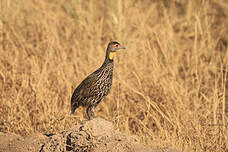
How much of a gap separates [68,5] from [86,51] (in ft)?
4.15

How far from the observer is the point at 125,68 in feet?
22.2

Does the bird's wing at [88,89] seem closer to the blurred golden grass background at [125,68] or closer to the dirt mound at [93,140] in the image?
the blurred golden grass background at [125,68]

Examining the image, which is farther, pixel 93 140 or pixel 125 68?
pixel 125 68

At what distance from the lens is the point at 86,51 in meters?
7.50

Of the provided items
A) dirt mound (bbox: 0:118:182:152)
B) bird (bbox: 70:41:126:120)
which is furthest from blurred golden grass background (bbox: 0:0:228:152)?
dirt mound (bbox: 0:118:182:152)

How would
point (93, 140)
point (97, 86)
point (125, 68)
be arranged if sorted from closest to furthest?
point (93, 140) → point (97, 86) → point (125, 68)

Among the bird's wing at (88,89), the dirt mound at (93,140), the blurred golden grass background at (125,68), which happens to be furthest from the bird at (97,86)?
the dirt mound at (93,140)

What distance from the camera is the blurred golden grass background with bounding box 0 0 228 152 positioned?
220 inches

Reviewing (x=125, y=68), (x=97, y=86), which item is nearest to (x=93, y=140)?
(x=97, y=86)

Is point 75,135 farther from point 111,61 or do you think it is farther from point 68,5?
point 68,5

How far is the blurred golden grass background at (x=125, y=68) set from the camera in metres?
5.58

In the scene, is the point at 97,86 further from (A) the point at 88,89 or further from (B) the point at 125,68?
(B) the point at 125,68

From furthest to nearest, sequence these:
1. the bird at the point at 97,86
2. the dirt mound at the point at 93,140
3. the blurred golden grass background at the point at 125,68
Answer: the blurred golden grass background at the point at 125,68, the bird at the point at 97,86, the dirt mound at the point at 93,140

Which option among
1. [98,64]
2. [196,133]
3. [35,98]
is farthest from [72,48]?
[196,133]
